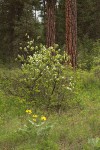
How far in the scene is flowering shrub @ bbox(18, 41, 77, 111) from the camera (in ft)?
26.9

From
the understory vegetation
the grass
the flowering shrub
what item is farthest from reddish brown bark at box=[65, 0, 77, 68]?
the flowering shrub

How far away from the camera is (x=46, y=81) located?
8211 mm

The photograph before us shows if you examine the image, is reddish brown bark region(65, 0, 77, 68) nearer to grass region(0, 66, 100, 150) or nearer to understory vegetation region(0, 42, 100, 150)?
understory vegetation region(0, 42, 100, 150)

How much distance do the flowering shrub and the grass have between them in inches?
13.4

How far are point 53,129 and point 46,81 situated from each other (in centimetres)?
189

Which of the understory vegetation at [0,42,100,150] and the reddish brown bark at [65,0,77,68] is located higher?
the reddish brown bark at [65,0,77,68]

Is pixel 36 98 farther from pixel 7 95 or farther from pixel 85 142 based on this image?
pixel 85 142

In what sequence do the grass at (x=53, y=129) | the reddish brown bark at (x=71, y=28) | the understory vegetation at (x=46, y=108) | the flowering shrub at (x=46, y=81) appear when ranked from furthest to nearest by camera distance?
1. the reddish brown bark at (x=71, y=28)
2. the flowering shrub at (x=46, y=81)
3. the understory vegetation at (x=46, y=108)
4. the grass at (x=53, y=129)

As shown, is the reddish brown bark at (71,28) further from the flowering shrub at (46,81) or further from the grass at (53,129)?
the flowering shrub at (46,81)

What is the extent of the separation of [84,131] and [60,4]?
1016 inches

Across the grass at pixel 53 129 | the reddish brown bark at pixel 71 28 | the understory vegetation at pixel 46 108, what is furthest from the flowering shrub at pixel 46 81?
the reddish brown bark at pixel 71 28

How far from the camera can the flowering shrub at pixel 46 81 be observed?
8.19 meters

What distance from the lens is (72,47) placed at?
13430 mm

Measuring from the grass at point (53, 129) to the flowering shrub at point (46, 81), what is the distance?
13.4 inches
